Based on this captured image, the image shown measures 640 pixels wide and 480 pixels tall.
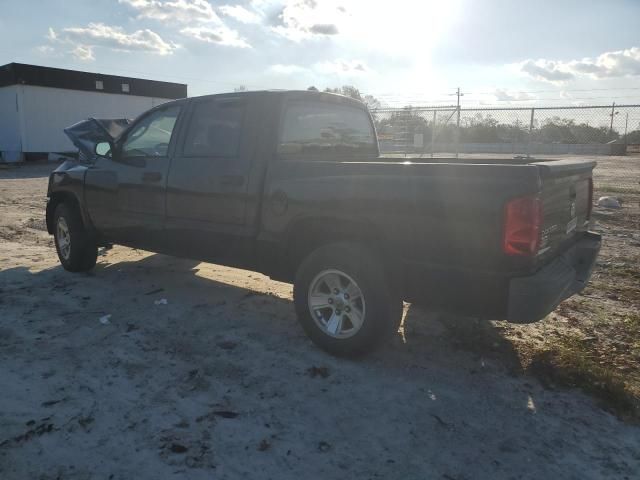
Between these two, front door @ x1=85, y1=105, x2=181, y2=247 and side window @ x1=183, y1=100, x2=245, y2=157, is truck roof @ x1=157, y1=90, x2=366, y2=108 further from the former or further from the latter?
front door @ x1=85, y1=105, x2=181, y2=247

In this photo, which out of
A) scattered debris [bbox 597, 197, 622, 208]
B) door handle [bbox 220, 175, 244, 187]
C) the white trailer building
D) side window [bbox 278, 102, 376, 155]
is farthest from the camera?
the white trailer building

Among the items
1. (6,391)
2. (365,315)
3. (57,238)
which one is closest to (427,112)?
(57,238)

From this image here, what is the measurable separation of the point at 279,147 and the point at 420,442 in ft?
7.95

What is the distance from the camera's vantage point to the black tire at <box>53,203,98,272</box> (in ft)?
18.5

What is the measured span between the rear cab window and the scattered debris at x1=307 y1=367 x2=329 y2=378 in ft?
5.51

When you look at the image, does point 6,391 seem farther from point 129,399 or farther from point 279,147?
point 279,147

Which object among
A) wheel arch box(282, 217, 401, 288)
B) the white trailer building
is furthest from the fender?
the white trailer building

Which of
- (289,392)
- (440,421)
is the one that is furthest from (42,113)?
(440,421)

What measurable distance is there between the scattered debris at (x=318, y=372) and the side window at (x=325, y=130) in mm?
1722

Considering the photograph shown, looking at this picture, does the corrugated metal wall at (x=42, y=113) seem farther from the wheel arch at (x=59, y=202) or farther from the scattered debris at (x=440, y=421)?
the scattered debris at (x=440, y=421)

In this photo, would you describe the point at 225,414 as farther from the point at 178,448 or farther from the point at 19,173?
the point at 19,173

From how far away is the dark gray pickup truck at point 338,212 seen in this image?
2.94m

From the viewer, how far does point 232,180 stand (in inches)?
162

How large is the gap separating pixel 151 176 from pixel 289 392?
2.65 metres
